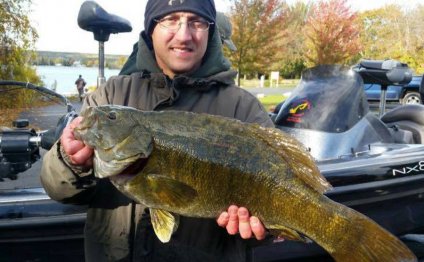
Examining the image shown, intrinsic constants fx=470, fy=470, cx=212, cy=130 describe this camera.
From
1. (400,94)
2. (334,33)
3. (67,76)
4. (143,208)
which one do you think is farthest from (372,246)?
(67,76)

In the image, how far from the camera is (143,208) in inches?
96.8

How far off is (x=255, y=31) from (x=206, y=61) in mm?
25410

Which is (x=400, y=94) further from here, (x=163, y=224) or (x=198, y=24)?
(x=163, y=224)

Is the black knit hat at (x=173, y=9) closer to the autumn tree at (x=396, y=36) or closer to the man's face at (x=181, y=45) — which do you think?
the man's face at (x=181, y=45)

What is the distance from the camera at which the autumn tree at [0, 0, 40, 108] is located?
14716 millimetres

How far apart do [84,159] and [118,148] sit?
17 centimetres

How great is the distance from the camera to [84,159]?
81.4 inches

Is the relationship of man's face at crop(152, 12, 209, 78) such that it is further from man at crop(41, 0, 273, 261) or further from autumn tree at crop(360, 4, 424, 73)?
autumn tree at crop(360, 4, 424, 73)

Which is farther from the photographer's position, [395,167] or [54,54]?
[54,54]

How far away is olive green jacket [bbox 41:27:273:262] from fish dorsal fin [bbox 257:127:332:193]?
0.26 m

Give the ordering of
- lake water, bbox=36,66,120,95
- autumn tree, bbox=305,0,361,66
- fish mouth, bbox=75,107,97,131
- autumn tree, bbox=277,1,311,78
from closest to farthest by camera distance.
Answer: fish mouth, bbox=75,107,97,131, lake water, bbox=36,66,120,95, autumn tree, bbox=305,0,361,66, autumn tree, bbox=277,1,311,78

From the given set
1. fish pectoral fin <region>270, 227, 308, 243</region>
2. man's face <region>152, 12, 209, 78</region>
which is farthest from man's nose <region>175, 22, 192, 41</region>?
fish pectoral fin <region>270, 227, 308, 243</region>

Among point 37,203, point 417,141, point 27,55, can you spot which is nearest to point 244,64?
point 27,55

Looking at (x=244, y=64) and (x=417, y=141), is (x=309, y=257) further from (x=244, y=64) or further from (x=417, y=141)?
(x=244, y=64)
